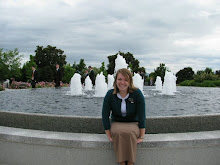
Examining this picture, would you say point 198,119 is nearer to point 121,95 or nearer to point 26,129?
point 121,95

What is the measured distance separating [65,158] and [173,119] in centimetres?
211

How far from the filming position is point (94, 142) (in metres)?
3.66

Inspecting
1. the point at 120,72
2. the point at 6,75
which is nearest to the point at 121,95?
the point at 120,72

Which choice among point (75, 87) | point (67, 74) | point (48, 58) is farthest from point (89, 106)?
point (48, 58)

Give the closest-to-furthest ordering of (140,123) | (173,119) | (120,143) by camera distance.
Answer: (120,143) < (140,123) < (173,119)

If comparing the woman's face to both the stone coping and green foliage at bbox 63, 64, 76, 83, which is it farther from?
green foliage at bbox 63, 64, 76, 83

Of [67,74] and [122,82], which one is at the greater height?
[67,74]

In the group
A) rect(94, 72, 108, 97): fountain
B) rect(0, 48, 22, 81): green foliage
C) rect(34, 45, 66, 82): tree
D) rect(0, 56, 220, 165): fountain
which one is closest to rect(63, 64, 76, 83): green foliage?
rect(34, 45, 66, 82): tree

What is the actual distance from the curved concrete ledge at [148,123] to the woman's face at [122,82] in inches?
36.4

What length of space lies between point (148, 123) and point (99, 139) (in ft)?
3.39

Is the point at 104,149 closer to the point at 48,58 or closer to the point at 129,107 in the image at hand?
the point at 129,107

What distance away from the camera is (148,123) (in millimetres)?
4180

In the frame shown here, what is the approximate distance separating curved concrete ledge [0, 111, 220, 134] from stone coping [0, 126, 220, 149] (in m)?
0.25

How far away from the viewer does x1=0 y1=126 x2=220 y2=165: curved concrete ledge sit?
368cm
